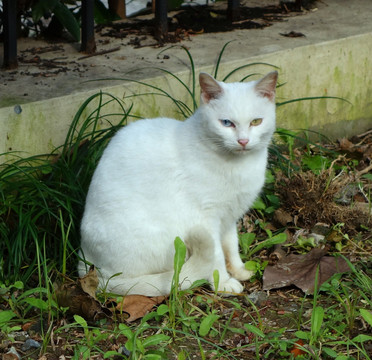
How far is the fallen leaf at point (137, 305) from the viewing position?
2.88 m

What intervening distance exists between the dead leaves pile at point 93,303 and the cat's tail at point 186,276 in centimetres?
3

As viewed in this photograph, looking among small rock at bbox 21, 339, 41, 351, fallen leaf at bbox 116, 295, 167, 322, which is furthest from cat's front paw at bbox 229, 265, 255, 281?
small rock at bbox 21, 339, 41, 351

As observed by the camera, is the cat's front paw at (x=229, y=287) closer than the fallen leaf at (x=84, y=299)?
No

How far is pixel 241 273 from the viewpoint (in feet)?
10.7

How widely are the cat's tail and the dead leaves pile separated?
0.03 metres

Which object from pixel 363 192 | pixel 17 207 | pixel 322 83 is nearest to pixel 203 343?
pixel 17 207

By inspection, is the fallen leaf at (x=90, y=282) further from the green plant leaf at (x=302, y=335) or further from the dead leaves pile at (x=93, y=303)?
the green plant leaf at (x=302, y=335)

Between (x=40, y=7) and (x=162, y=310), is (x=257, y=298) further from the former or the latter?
(x=40, y=7)

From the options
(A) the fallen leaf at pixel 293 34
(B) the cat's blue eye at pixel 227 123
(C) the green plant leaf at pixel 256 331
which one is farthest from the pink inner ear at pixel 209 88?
(A) the fallen leaf at pixel 293 34

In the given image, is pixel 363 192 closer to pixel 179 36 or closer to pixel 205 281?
pixel 205 281

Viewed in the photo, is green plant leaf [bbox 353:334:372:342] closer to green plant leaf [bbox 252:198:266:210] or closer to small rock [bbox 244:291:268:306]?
small rock [bbox 244:291:268:306]

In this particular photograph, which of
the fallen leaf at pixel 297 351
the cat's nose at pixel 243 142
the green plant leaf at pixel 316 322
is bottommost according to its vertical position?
the fallen leaf at pixel 297 351

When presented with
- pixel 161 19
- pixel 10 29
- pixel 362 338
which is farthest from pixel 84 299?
pixel 161 19

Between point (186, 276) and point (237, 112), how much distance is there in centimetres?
72
